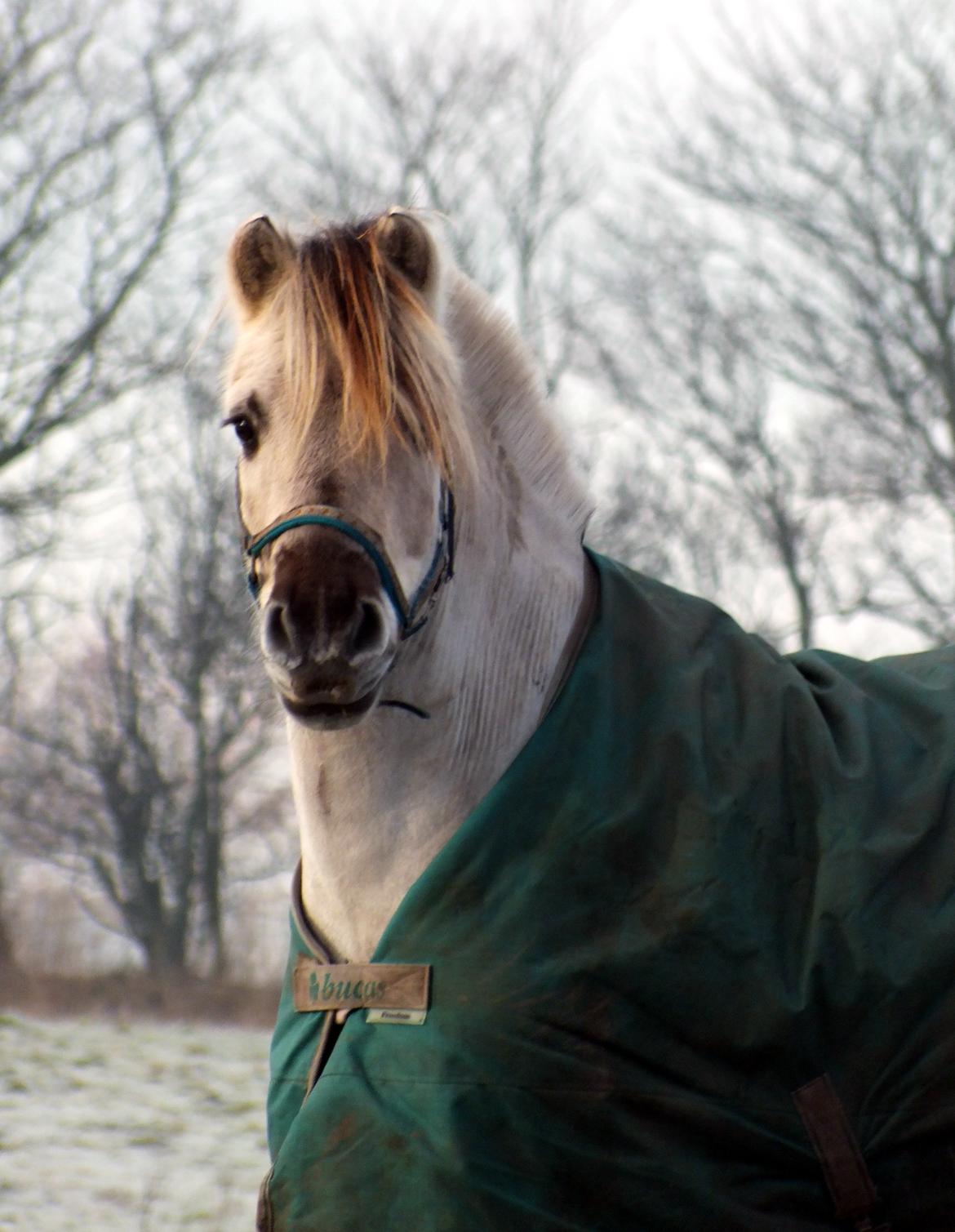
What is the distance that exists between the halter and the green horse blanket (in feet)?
1.03

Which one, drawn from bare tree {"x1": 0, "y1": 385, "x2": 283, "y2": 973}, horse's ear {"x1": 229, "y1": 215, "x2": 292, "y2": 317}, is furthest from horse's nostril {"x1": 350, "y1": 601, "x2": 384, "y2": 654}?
bare tree {"x1": 0, "y1": 385, "x2": 283, "y2": 973}

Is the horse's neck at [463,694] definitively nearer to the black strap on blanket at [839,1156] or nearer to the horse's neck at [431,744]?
the horse's neck at [431,744]

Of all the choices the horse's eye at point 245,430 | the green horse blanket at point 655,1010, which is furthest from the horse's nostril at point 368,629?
the horse's eye at point 245,430

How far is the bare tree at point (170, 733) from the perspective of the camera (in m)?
16.7

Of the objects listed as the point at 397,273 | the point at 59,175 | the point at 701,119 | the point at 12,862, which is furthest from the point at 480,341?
the point at 12,862

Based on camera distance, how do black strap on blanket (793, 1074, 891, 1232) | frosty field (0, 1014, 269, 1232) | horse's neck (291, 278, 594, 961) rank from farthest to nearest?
frosty field (0, 1014, 269, 1232)
horse's neck (291, 278, 594, 961)
black strap on blanket (793, 1074, 891, 1232)

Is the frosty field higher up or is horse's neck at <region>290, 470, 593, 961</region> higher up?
horse's neck at <region>290, 470, 593, 961</region>

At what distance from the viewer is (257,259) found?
258 centimetres

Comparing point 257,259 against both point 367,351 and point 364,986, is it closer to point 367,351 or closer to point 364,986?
point 367,351

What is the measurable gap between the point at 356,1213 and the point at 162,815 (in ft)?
54.4

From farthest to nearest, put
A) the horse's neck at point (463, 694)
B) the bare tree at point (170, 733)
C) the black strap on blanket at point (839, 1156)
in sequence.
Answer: the bare tree at point (170, 733), the horse's neck at point (463, 694), the black strap on blanket at point (839, 1156)

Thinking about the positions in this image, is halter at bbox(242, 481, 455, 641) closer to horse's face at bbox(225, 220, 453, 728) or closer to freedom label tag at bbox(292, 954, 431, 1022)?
horse's face at bbox(225, 220, 453, 728)

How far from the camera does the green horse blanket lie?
2.10 meters

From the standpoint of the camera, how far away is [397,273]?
2502mm
